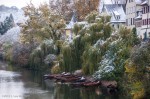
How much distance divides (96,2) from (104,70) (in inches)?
1568

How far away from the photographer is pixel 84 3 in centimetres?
8394

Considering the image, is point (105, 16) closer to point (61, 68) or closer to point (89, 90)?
point (61, 68)

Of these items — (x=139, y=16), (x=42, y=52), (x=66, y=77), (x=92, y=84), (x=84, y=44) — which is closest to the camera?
(x=92, y=84)

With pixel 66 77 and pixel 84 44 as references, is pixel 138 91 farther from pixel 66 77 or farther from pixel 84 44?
pixel 84 44

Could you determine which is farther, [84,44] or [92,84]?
[84,44]

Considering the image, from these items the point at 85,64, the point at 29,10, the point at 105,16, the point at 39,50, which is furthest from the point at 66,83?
the point at 29,10

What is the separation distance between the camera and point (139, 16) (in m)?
71.8

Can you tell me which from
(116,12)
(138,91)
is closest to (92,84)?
(138,91)

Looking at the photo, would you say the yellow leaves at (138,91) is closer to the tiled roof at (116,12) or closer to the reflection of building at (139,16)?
the reflection of building at (139,16)

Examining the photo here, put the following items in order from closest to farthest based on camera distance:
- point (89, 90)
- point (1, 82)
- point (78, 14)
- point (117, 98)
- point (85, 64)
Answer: point (117, 98), point (89, 90), point (85, 64), point (1, 82), point (78, 14)

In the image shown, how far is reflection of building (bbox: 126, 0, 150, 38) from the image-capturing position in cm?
6569

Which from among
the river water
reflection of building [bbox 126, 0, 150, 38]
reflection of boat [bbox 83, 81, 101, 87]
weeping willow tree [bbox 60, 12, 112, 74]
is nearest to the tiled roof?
reflection of building [bbox 126, 0, 150, 38]

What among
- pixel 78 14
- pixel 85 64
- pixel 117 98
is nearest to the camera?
pixel 117 98

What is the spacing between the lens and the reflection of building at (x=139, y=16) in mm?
65688
